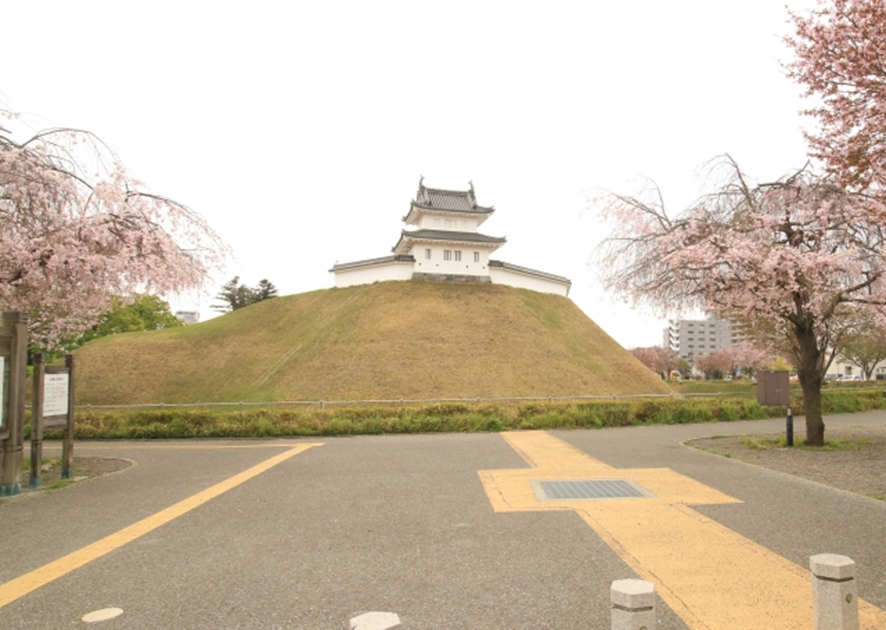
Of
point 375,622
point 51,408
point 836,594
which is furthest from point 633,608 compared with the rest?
point 51,408

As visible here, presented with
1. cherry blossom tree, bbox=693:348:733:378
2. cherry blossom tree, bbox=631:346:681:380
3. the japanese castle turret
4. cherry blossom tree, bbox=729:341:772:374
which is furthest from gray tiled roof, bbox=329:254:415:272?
cherry blossom tree, bbox=693:348:733:378

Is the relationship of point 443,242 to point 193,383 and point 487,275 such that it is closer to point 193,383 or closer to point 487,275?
point 487,275

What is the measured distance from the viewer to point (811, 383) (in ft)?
45.0

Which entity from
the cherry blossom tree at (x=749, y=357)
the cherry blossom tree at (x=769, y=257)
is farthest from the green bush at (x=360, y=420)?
the cherry blossom tree at (x=749, y=357)

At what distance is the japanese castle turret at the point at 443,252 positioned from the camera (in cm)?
4797

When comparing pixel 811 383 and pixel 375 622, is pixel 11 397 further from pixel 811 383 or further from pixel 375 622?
pixel 811 383

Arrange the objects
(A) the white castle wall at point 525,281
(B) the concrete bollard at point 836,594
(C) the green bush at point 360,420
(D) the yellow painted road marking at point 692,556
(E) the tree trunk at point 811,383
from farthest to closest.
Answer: (A) the white castle wall at point 525,281 → (C) the green bush at point 360,420 → (E) the tree trunk at point 811,383 → (D) the yellow painted road marking at point 692,556 → (B) the concrete bollard at point 836,594

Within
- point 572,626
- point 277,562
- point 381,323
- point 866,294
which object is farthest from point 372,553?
point 381,323

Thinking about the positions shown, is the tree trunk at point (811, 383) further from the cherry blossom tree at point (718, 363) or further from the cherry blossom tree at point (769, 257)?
the cherry blossom tree at point (718, 363)

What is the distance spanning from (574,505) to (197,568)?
4654 millimetres

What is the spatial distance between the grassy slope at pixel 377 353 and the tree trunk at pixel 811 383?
21721mm

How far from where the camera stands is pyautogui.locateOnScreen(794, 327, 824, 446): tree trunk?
44.2 feet

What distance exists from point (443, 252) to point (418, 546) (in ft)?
142

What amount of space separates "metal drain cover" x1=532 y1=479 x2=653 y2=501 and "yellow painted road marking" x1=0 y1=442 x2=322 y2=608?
16.3 feet
